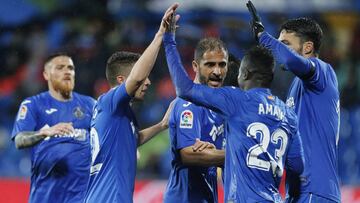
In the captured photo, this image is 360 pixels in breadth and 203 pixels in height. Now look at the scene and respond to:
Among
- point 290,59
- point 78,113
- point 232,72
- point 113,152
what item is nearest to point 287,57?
point 290,59

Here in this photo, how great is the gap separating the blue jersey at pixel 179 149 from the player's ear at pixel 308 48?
2.88 feet

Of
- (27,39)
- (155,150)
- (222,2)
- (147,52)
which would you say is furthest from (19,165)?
(147,52)

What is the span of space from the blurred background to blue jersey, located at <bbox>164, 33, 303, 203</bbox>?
6.04 m

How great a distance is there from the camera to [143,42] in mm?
14477

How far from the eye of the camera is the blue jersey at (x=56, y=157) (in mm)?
8023

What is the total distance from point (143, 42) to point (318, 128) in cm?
854

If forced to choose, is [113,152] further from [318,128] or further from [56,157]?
[56,157]

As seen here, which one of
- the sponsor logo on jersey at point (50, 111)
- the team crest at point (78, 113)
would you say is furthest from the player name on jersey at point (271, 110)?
the sponsor logo on jersey at point (50, 111)

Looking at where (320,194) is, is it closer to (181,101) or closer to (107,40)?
(181,101)

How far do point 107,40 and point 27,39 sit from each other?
5.93 ft

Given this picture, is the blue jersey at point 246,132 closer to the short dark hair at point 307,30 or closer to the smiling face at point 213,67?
the smiling face at point 213,67

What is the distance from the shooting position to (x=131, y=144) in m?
6.19

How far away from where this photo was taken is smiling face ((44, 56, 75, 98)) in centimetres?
839

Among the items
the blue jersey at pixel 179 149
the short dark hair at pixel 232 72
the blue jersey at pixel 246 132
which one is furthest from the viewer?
the short dark hair at pixel 232 72
